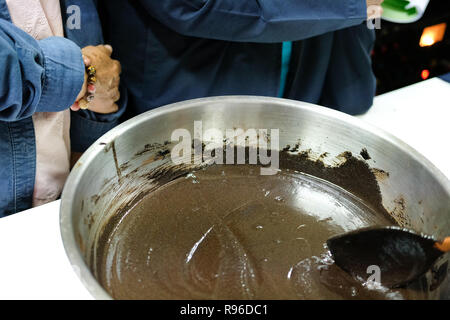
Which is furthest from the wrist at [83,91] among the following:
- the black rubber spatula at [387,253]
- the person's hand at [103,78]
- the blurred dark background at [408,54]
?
the blurred dark background at [408,54]

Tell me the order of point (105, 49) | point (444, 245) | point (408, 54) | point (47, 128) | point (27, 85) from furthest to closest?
1. point (408, 54)
2. point (105, 49)
3. point (47, 128)
4. point (27, 85)
5. point (444, 245)

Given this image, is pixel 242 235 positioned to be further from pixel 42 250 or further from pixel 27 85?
pixel 27 85

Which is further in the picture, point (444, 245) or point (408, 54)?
point (408, 54)

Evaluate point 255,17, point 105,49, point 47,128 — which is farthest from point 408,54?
point 47,128

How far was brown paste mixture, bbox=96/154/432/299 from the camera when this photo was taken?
0.85 metres

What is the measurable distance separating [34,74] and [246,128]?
1.76 ft

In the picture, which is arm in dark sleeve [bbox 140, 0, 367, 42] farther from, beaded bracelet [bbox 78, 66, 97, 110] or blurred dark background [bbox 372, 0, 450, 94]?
blurred dark background [bbox 372, 0, 450, 94]

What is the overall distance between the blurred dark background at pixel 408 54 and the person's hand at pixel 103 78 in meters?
1.70

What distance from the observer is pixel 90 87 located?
3.69ft

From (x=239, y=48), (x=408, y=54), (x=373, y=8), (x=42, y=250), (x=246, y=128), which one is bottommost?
(x=408, y=54)

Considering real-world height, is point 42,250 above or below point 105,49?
below

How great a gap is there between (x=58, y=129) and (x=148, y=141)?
0.27 metres

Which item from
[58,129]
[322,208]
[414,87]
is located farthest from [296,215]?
[414,87]

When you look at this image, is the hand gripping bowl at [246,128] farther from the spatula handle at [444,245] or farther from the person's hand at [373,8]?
the person's hand at [373,8]
